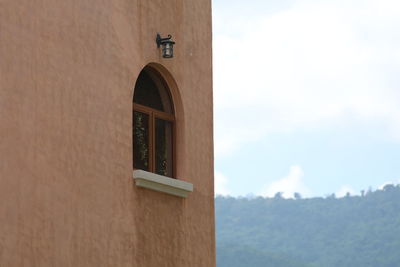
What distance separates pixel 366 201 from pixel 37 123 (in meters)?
182

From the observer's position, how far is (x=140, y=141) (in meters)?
14.0

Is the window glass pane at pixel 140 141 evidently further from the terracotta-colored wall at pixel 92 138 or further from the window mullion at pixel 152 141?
the terracotta-colored wall at pixel 92 138

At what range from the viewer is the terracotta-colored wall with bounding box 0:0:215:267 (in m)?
11.7

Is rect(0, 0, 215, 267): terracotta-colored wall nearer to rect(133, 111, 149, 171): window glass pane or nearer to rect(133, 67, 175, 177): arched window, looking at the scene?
rect(133, 67, 175, 177): arched window

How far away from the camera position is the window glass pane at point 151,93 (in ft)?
46.4

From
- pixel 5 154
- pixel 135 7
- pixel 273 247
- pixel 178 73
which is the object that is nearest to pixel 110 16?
pixel 135 7

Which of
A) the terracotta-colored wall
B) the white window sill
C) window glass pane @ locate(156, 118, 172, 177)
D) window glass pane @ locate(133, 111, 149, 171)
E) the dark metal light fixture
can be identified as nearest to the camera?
the terracotta-colored wall

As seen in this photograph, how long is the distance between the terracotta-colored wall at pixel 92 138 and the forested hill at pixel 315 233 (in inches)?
5380

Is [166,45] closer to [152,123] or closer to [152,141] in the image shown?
[152,123]

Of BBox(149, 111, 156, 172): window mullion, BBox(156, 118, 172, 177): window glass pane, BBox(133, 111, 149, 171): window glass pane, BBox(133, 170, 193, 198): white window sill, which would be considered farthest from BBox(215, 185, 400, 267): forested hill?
BBox(133, 111, 149, 171): window glass pane

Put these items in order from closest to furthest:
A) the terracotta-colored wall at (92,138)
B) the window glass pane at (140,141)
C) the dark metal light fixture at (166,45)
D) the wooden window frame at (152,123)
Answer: the terracotta-colored wall at (92,138), the window glass pane at (140,141), the wooden window frame at (152,123), the dark metal light fixture at (166,45)

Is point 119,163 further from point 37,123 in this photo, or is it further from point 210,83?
point 210,83

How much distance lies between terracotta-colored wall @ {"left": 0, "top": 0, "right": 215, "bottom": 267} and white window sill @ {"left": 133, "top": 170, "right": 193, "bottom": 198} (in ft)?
0.30

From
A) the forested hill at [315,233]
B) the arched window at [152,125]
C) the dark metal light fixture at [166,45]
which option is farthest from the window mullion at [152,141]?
the forested hill at [315,233]
